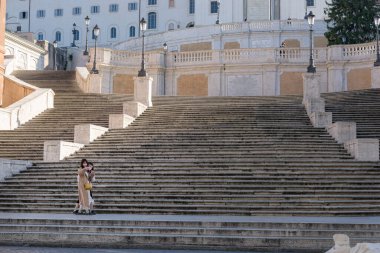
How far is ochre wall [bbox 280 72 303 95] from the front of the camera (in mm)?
44375

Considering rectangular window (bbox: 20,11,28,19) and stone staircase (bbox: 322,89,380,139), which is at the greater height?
rectangular window (bbox: 20,11,28,19)

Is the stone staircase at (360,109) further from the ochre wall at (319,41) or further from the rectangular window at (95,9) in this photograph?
the rectangular window at (95,9)

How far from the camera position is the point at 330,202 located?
19859 mm

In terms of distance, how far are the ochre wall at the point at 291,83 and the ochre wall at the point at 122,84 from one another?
31.0 ft

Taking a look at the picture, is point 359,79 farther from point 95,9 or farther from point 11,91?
point 95,9

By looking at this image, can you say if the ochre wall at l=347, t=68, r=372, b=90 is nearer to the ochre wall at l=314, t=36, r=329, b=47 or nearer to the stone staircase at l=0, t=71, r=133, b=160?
the stone staircase at l=0, t=71, r=133, b=160

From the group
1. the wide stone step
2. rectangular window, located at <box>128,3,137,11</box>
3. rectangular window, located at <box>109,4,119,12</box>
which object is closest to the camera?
the wide stone step

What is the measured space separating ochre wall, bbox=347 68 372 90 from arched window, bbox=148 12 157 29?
64173 millimetres

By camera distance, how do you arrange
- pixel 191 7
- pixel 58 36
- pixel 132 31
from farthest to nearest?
pixel 58 36 → pixel 132 31 → pixel 191 7

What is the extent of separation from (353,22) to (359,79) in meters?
10.1

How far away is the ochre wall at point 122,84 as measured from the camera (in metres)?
45.7

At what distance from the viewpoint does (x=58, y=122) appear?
103ft

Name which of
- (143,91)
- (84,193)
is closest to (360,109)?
(143,91)

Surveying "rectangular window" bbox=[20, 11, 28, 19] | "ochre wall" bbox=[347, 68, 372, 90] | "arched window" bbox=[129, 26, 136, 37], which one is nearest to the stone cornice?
"arched window" bbox=[129, 26, 136, 37]
